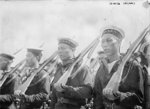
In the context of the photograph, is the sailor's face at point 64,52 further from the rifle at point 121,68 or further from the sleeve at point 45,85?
the rifle at point 121,68

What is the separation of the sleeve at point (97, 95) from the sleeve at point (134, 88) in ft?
0.63

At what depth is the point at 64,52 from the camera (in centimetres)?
352

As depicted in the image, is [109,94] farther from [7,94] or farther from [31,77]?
[7,94]

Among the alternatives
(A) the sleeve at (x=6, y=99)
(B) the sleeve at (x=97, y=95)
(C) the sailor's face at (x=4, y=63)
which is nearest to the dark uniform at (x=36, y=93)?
(A) the sleeve at (x=6, y=99)

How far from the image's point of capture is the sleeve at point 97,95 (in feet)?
10.6

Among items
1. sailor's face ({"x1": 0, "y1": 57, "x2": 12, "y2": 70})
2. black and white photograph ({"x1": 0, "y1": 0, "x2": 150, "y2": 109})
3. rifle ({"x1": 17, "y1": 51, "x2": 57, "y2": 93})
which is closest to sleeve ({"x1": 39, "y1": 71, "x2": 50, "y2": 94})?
black and white photograph ({"x1": 0, "y1": 0, "x2": 150, "y2": 109})

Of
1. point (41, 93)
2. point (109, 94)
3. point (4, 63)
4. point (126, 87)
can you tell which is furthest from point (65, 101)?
point (4, 63)

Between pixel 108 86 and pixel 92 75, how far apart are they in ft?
0.68

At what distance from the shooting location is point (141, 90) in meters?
3.15

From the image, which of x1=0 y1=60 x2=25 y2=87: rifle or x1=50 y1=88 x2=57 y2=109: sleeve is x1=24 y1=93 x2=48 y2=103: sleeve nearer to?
x1=50 y1=88 x2=57 y2=109: sleeve

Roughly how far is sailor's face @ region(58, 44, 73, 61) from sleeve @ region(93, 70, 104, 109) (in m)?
0.34

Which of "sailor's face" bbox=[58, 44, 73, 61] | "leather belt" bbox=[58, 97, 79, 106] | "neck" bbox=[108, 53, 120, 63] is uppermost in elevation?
"sailor's face" bbox=[58, 44, 73, 61]

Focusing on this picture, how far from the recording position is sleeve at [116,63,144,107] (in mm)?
3123

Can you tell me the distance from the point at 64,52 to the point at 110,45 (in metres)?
0.45
